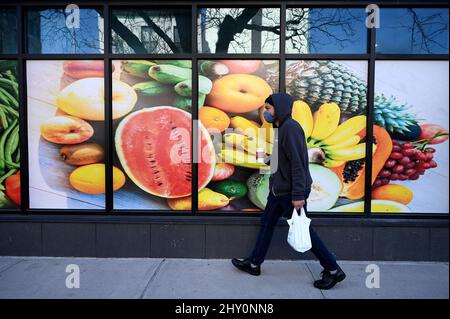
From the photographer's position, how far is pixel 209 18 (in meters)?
4.79

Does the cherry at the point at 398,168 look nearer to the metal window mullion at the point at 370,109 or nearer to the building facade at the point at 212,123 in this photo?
the building facade at the point at 212,123

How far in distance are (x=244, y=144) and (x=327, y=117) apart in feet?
3.63

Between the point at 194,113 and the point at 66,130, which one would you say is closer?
the point at 194,113

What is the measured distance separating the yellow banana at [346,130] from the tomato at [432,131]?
2.48 feet

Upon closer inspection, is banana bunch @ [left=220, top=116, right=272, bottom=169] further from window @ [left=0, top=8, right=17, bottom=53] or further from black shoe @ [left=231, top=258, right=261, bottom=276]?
window @ [left=0, top=8, right=17, bottom=53]

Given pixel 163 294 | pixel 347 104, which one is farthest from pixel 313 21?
pixel 163 294

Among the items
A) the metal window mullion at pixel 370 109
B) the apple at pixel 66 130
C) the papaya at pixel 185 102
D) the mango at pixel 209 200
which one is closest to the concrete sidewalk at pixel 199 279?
the mango at pixel 209 200

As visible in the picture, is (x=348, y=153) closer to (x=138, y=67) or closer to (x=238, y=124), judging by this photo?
(x=238, y=124)

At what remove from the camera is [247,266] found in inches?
167

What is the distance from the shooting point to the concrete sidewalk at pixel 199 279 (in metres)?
3.81

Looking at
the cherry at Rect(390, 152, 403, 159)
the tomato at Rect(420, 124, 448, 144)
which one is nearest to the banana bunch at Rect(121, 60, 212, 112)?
the cherry at Rect(390, 152, 403, 159)

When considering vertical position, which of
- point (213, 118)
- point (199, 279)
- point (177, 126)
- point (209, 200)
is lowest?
point (199, 279)

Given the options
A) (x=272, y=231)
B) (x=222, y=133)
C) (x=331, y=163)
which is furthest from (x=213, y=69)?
(x=272, y=231)

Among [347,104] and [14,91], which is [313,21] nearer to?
[347,104]
